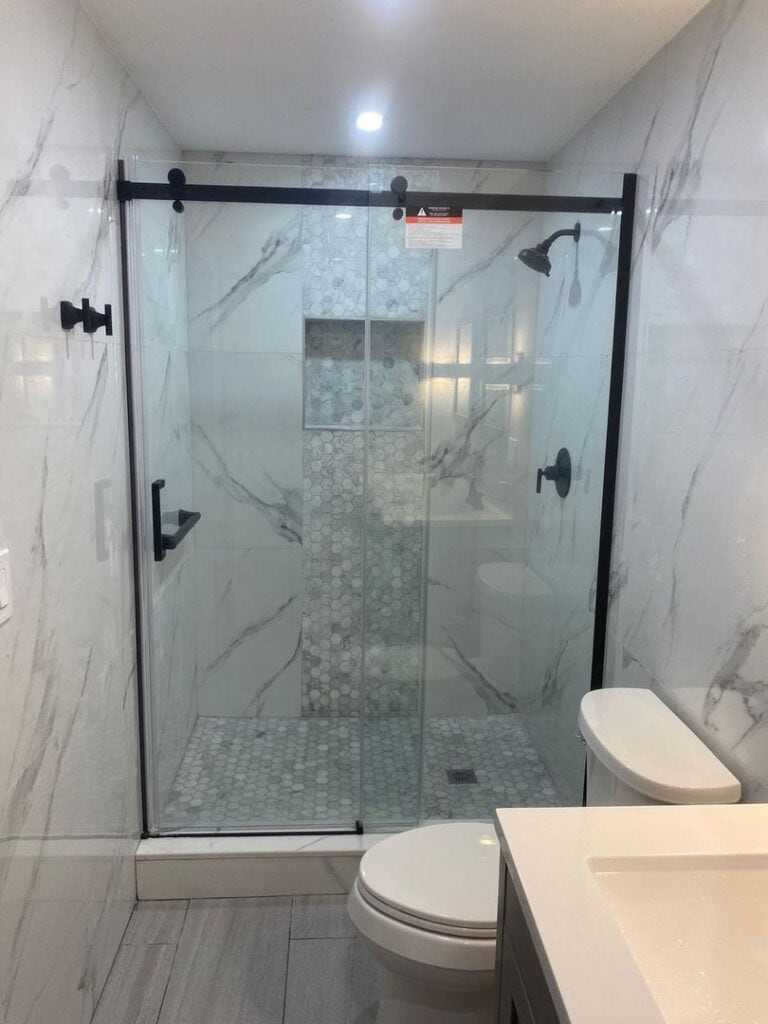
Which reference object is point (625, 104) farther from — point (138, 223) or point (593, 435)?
point (138, 223)

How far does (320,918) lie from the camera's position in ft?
7.11

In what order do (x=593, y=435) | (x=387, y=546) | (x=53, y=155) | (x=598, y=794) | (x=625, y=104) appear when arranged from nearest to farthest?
(x=53, y=155), (x=598, y=794), (x=625, y=104), (x=593, y=435), (x=387, y=546)

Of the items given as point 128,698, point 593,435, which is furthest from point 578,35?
point 128,698

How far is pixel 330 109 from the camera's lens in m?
2.37

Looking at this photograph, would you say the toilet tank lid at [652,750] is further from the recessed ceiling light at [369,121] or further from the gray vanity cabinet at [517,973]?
the recessed ceiling light at [369,121]

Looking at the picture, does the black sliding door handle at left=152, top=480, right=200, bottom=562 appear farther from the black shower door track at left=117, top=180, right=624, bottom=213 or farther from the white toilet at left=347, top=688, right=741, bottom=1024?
the white toilet at left=347, top=688, right=741, bottom=1024

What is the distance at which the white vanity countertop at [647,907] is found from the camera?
85 cm

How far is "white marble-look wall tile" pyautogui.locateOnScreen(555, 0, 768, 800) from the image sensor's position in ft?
4.82

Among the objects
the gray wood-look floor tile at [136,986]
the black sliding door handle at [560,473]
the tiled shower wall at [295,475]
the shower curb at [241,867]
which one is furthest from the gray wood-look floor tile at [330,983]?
the black sliding door handle at [560,473]

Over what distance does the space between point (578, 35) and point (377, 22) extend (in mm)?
502

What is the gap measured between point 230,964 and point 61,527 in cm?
128

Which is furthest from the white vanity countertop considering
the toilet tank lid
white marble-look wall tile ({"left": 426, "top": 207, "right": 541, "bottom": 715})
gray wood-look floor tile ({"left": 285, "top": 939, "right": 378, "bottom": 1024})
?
white marble-look wall tile ({"left": 426, "top": 207, "right": 541, "bottom": 715})

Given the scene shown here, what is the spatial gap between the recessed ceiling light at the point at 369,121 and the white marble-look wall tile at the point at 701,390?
758 millimetres

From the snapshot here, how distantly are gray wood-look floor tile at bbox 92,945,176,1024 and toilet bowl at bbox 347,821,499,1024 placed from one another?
627 millimetres
